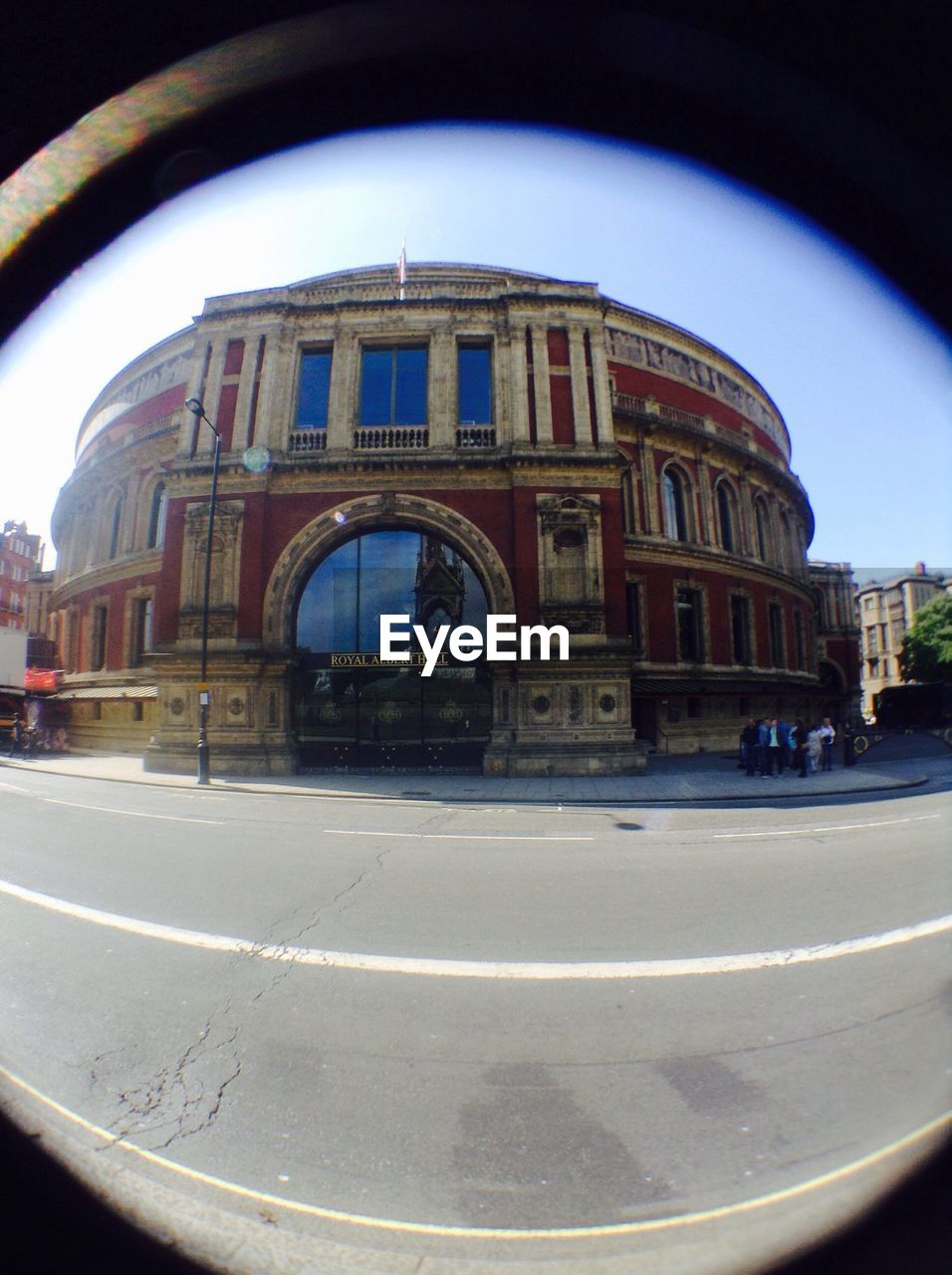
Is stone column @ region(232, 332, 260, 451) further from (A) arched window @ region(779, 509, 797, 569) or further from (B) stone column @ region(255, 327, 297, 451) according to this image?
(A) arched window @ region(779, 509, 797, 569)

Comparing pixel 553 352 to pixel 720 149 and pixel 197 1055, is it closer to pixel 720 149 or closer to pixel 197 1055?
pixel 720 149

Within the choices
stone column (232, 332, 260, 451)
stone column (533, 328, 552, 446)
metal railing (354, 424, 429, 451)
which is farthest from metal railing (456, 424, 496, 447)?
stone column (232, 332, 260, 451)

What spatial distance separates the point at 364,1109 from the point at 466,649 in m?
14.9

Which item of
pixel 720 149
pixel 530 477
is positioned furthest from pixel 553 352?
pixel 720 149

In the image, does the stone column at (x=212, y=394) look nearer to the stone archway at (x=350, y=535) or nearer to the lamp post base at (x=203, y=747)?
the stone archway at (x=350, y=535)

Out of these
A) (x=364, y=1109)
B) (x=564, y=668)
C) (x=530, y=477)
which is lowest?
(x=364, y=1109)

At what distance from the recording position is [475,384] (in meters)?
18.9

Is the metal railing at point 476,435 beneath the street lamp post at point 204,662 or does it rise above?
above

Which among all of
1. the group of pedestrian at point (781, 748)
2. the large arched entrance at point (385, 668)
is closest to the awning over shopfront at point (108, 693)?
the large arched entrance at point (385, 668)

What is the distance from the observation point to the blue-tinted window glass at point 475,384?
18.7 metres

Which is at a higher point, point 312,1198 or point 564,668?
point 564,668

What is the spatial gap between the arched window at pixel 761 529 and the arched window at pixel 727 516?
1619 mm

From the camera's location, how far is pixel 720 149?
109 inches

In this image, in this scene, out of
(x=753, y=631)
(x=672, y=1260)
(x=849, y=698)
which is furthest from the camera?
(x=849, y=698)
